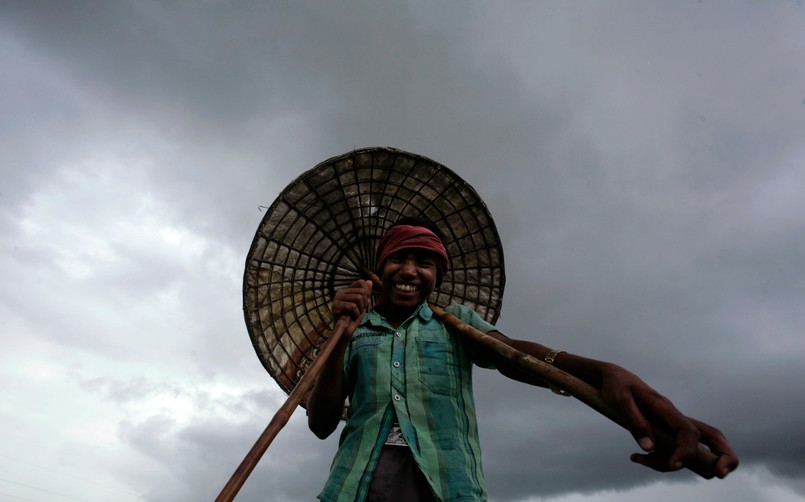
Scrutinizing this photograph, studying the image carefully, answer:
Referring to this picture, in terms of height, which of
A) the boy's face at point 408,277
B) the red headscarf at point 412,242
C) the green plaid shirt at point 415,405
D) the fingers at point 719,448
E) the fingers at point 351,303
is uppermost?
the red headscarf at point 412,242

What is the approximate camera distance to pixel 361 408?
7.68 feet

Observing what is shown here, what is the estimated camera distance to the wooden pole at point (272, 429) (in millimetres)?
1612

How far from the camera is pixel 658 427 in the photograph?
148 centimetres

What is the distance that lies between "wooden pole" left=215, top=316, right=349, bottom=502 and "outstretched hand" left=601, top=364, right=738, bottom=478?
116 cm

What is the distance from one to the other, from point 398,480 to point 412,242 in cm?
121

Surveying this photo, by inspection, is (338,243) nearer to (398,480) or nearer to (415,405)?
(415,405)

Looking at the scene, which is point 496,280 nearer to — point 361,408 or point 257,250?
point 257,250

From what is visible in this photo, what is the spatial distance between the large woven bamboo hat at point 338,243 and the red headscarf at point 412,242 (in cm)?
242

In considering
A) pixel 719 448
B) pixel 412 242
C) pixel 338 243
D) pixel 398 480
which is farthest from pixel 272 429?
pixel 338 243

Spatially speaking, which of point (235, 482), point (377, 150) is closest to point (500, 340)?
point (235, 482)

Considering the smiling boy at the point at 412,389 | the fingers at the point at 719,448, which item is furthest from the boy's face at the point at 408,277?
the fingers at the point at 719,448

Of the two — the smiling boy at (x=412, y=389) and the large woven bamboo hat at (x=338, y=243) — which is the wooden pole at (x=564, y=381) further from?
the large woven bamboo hat at (x=338, y=243)

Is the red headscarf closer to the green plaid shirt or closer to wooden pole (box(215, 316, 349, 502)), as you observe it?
the green plaid shirt

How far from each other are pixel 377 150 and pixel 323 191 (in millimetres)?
752
